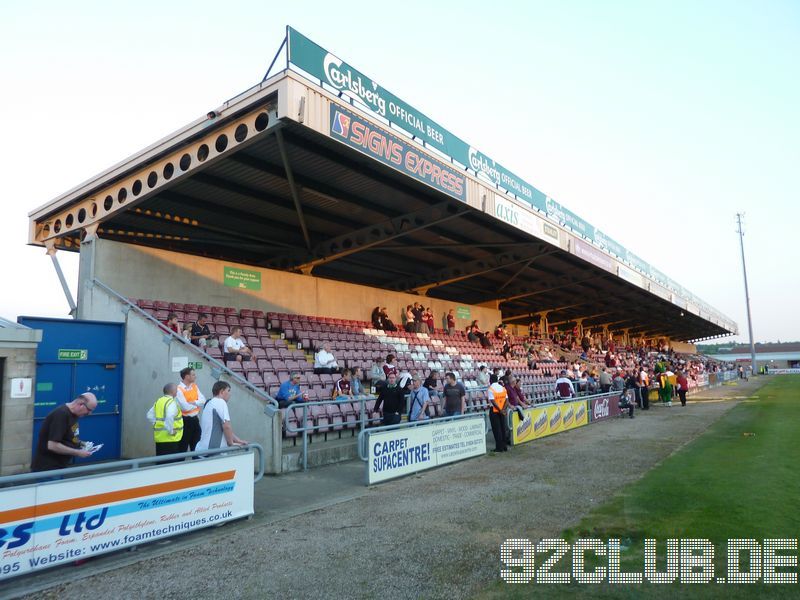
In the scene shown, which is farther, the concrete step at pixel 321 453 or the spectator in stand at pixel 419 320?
the spectator in stand at pixel 419 320

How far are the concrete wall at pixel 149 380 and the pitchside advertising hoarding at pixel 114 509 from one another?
284 centimetres

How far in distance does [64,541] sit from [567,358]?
31912 millimetres

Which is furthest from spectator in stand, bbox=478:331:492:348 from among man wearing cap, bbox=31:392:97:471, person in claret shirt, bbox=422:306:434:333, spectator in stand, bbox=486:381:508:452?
man wearing cap, bbox=31:392:97:471

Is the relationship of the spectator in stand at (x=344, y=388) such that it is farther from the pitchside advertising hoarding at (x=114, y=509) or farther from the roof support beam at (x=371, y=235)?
the roof support beam at (x=371, y=235)

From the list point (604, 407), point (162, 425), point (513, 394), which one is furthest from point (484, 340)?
point (162, 425)

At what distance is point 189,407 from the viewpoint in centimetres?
763

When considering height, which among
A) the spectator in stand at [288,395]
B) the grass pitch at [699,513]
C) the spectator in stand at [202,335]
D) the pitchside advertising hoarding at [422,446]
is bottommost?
the grass pitch at [699,513]

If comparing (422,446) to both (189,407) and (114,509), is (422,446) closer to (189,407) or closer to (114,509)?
(189,407)

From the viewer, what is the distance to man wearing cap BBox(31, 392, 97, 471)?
556 centimetres

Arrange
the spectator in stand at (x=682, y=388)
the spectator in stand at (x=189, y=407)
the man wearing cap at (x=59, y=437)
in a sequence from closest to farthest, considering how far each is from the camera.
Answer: the man wearing cap at (x=59, y=437), the spectator in stand at (x=189, y=407), the spectator in stand at (x=682, y=388)

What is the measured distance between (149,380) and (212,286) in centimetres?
510

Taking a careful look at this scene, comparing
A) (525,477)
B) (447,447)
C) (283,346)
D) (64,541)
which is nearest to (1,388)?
(64,541)

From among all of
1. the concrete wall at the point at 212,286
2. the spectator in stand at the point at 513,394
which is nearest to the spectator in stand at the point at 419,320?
the concrete wall at the point at 212,286

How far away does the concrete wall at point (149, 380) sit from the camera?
31.0 ft
